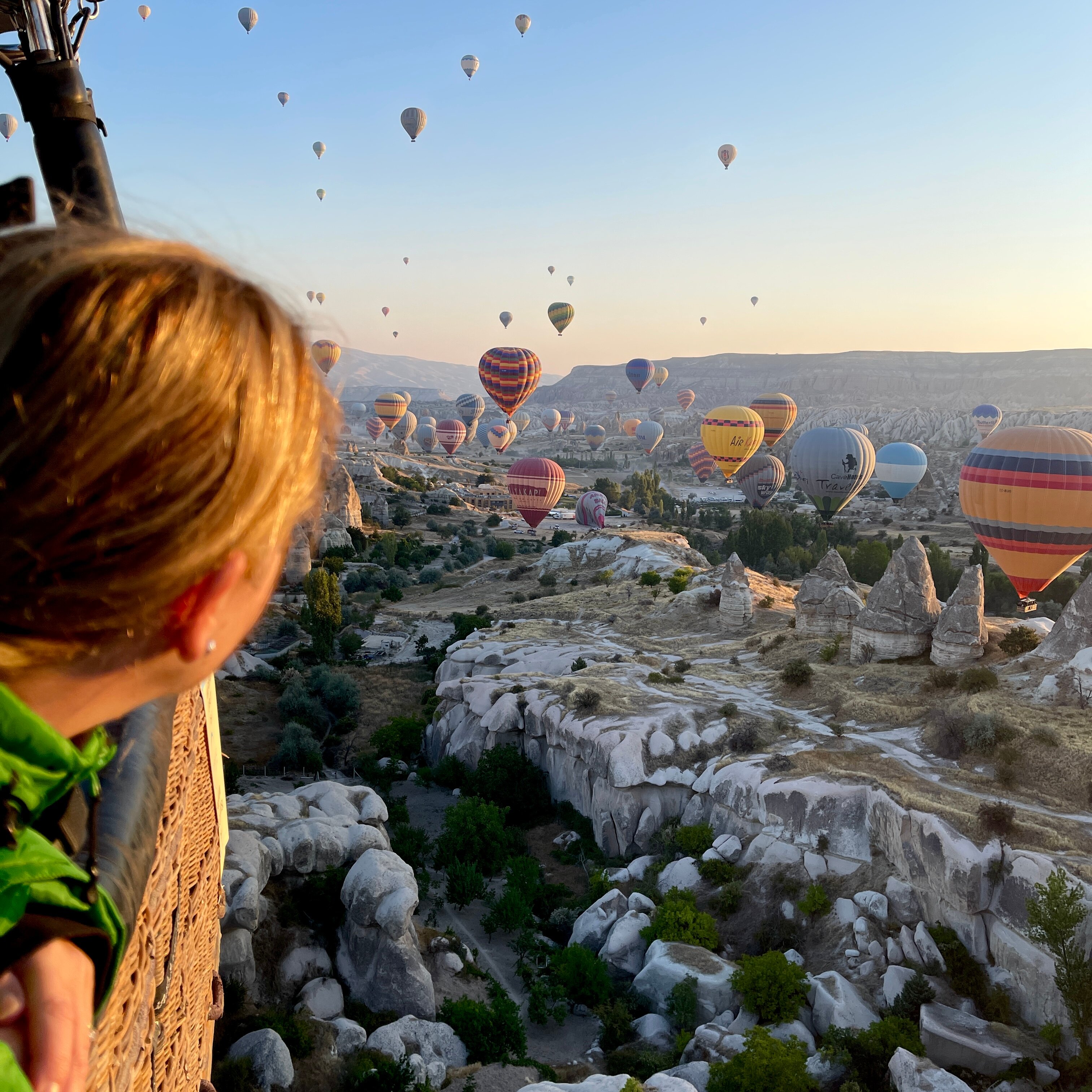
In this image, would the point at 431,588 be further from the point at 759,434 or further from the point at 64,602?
the point at 64,602

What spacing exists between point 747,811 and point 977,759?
4.37 m

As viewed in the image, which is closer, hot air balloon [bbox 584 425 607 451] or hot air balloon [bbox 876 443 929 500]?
hot air balloon [bbox 876 443 929 500]

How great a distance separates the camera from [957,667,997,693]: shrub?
17.6 meters

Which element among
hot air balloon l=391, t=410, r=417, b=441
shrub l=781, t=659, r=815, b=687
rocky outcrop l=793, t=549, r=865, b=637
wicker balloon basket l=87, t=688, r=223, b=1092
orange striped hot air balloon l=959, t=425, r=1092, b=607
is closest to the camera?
wicker balloon basket l=87, t=688, r=223, b=1092

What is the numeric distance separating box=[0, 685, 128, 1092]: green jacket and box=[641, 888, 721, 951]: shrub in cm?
1437

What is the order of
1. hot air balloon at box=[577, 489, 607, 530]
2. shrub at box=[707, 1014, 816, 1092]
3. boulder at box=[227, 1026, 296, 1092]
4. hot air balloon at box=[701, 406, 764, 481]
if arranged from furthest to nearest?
hot air balloon at box=[577, 489, 607, 530] < hot air balloon at box=[701, 406, 764, 481] < shrub at box=[707, 1014, 816, 1092] < boulder at box=[227, 1026, 296, 1092]

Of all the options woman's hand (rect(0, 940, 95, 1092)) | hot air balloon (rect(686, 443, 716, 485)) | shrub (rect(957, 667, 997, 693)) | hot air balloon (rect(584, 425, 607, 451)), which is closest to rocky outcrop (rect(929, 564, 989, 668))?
shrub (rect(957, 667, 997, 693))

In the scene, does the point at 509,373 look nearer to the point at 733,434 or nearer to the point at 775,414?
the point at 733,434

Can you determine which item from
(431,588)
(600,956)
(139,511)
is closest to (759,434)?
(431,588)

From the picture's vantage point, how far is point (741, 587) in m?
27.4

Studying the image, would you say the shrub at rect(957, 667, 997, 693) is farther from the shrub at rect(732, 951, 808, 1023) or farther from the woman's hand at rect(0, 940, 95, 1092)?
the woman's hand at rect(0, 940, 95, 1092)

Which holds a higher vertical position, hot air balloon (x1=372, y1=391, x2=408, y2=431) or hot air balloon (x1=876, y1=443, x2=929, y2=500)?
hot air balloon (x1=372, y1=391, x2=408, y2=431)

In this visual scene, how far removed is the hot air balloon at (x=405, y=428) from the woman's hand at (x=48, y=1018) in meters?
92.5

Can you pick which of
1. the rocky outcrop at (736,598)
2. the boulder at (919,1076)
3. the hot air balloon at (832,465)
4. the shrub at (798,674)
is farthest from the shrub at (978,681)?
the hot air balloon at (832,465)
